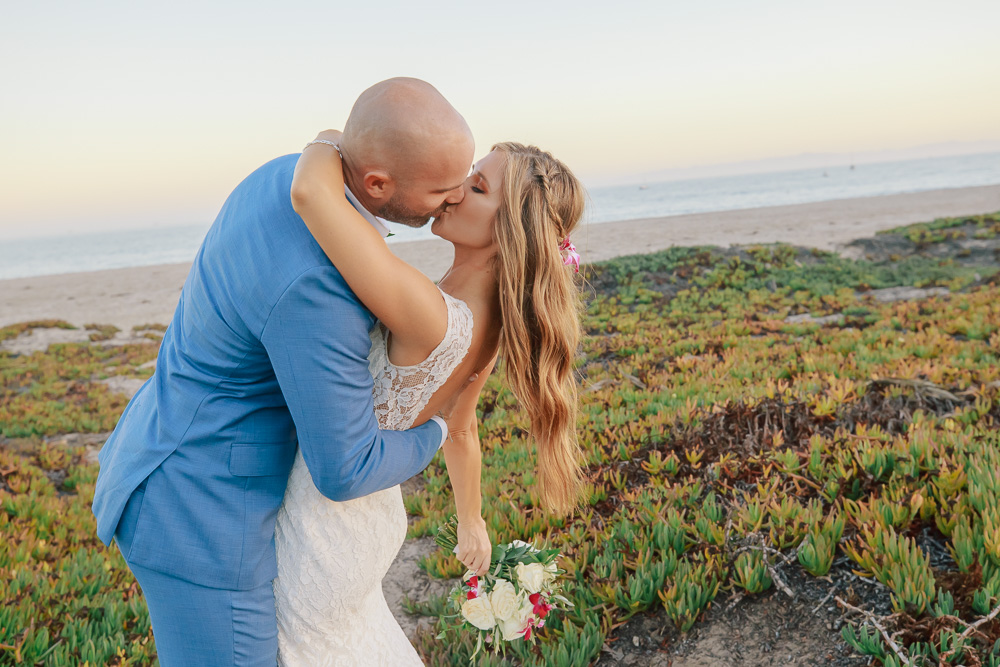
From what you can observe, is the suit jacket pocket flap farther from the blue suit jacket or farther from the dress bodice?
the dress bodice

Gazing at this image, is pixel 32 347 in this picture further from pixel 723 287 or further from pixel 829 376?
pixel 829 376

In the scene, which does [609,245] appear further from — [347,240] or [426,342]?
[347,240]

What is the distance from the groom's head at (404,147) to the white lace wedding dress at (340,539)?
39 centimetres

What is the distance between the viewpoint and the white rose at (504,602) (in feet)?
8.89

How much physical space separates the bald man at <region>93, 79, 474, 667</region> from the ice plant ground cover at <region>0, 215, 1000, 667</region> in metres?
1.86

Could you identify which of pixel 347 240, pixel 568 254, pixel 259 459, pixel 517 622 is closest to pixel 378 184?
pixel 347 240

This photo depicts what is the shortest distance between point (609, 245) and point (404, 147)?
2932 cm

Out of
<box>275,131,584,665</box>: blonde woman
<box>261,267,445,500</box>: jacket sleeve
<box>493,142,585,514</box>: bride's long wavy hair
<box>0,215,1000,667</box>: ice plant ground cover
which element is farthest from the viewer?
<box>0,215,1000,667</box>: ice plant ground cover

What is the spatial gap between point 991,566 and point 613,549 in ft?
5.62

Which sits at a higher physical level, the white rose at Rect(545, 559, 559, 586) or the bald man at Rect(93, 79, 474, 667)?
the bald man at Rect(93, 79, 474, 667)

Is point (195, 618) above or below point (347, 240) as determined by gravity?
below

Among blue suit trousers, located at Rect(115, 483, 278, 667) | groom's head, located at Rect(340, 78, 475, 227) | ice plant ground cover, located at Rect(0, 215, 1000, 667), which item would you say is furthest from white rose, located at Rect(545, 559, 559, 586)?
groom's head, located at Rect(340, 78, 475, 227)

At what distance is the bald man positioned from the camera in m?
1.57

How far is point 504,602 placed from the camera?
2715 millimetres
